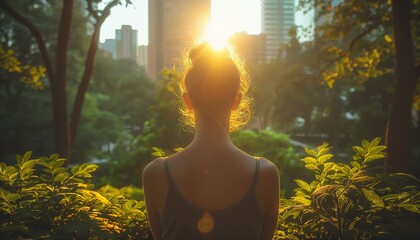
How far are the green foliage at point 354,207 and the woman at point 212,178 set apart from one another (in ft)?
1.94

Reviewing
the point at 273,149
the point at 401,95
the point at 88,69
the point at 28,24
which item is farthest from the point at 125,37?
the point at 273,149

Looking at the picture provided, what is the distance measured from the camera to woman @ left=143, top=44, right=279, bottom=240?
5.33 feet

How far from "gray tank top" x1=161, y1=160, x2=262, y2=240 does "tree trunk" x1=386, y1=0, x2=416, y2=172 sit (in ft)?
17.5

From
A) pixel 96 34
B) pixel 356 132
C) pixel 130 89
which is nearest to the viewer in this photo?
pixel 96 34

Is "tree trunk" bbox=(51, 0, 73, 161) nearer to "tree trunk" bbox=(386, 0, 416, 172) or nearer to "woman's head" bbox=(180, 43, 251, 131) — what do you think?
Result: "tree trunk" bbox=(386, 0, 416, 172)

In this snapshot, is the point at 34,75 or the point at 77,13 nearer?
the point at 34,75

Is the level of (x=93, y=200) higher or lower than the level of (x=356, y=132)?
higher

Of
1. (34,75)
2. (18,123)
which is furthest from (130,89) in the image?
(34,75)

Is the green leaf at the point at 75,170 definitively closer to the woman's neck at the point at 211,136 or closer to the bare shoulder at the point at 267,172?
the woman's neck at the point at 211,136

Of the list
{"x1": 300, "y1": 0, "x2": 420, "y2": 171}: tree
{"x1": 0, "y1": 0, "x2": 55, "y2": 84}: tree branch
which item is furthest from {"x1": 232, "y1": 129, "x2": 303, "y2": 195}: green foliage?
{"x1": 0, "y1": 0, "x2": 55, "y2": 84}: tree branch

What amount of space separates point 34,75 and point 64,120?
3522 mm

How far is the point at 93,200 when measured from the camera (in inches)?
101

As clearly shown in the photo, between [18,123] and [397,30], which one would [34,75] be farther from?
[18,123]

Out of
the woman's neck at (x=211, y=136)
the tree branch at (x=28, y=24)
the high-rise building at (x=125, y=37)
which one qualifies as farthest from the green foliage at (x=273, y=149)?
the woman's neck at (x=211, y=136)
